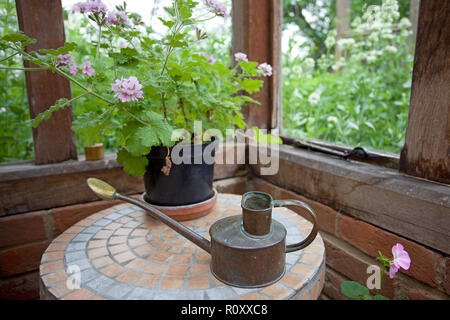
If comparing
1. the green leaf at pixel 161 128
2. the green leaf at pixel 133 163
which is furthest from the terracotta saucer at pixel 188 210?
the green leaf at pixel 161 128

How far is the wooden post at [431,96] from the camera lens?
101 cm

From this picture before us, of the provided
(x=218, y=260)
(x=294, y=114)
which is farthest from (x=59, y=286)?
(x=294, y=114)

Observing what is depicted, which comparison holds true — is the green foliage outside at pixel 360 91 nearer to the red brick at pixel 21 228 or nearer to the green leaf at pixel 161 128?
the green leaf at pixel 161 128

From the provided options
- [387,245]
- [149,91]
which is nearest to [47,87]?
[149,91]

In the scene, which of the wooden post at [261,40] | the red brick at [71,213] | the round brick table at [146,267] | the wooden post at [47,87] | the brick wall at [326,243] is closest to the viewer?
the round brick table at [146,267]

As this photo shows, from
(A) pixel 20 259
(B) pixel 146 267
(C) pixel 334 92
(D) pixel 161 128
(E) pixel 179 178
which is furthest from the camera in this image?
(C) pixel 334 92

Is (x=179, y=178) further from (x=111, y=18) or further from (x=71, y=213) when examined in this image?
(x=71, y=213)

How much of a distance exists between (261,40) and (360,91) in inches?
32.7

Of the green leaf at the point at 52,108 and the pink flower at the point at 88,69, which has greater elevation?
the pink flower at the point at 88,69

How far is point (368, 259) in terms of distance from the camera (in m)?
1.28

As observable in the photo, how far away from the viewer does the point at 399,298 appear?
45.8 inches

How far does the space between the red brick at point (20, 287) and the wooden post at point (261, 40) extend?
1.46 metres

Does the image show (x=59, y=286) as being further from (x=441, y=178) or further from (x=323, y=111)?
(x=323, y=111)

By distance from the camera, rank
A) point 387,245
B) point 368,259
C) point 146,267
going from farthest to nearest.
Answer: point 368,259 < point 387,245 < point 146,267
